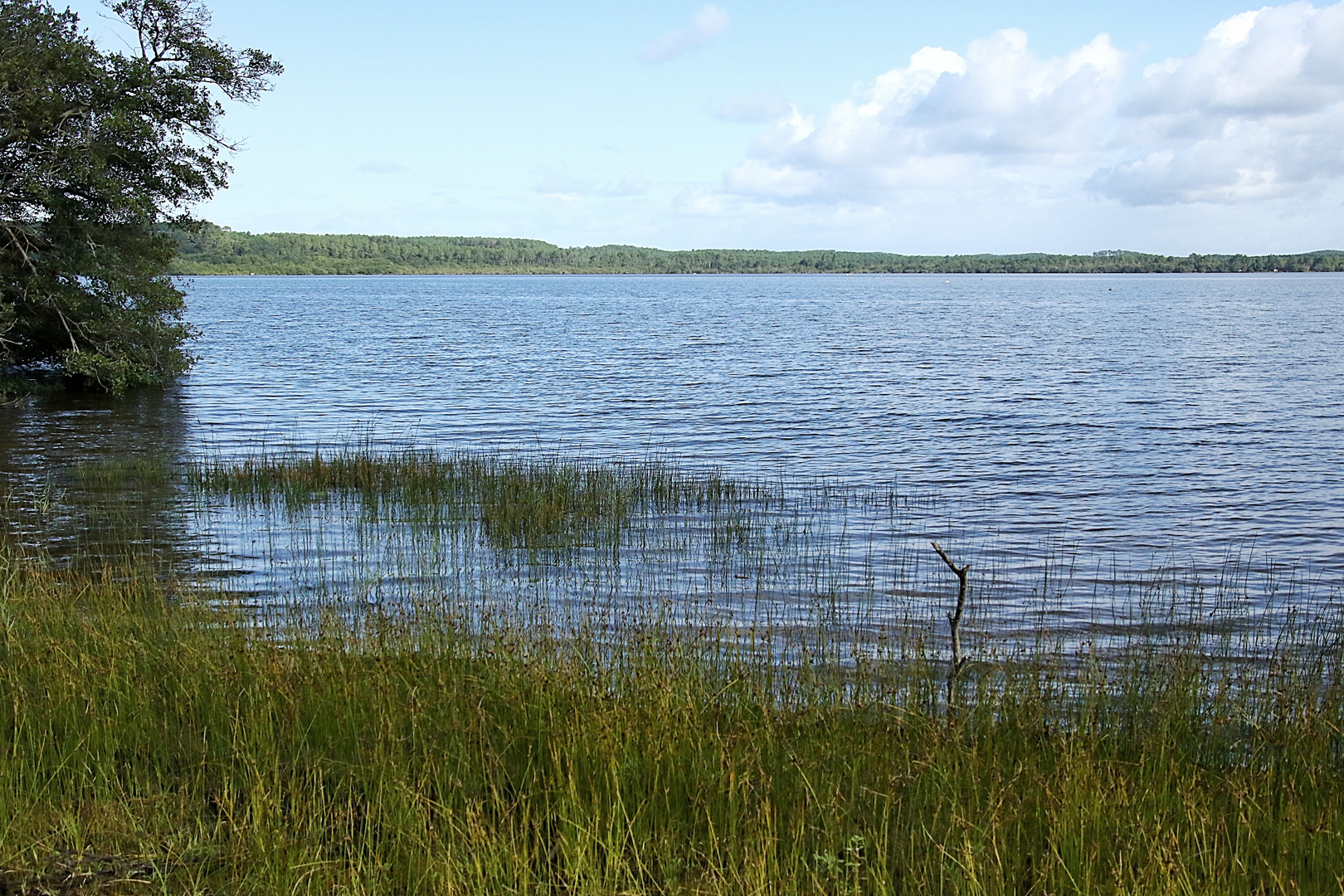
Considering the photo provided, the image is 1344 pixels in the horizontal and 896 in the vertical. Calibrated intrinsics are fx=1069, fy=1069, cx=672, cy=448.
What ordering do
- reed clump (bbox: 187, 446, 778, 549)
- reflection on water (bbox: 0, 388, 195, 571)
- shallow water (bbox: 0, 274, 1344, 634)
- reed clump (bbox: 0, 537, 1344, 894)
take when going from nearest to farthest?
reed clump (bbox: 0, 537, 1344, 894) < reflection on water (bbox: 0, 388, 195, 571) < reed clump (bbox: 187, 446, 778, 549) < shallow water (bbox: 0, 274, 1344, 634)

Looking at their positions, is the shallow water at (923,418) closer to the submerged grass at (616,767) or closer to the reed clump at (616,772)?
the submerged grass at (616,767)

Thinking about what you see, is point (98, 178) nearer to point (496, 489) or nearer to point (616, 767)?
point (496, 489)

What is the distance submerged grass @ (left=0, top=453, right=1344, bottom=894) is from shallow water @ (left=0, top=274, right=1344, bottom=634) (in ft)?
14.8

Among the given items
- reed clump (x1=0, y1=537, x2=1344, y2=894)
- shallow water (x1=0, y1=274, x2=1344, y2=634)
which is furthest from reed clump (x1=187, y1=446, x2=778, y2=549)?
reed clump (x1=0, y1=537, x2=1344, y2=894)

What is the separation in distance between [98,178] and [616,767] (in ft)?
77.5

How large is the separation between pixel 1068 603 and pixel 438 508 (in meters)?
7.89

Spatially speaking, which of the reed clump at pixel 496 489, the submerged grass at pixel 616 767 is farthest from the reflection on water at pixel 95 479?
the submerged grass at pixel 616 767

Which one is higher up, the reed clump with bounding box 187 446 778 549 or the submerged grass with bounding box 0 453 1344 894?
the submerged grass with bounding box 0 453 1344 894

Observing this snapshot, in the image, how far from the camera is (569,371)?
126 ft

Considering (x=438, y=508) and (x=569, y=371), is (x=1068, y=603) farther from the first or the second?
(x=569, y=371)

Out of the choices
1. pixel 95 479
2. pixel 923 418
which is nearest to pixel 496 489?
pixel 95 479

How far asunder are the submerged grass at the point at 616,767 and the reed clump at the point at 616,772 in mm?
20

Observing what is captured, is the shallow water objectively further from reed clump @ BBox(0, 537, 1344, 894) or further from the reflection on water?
reed clump @ BBox(0, 537, 1344, 894)

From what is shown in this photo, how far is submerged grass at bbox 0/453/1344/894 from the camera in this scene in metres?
4.16
